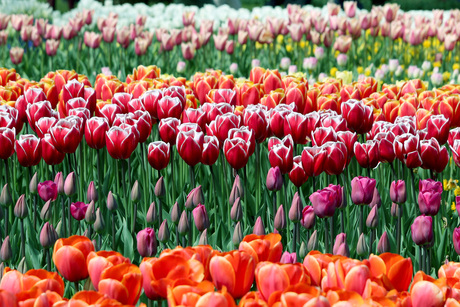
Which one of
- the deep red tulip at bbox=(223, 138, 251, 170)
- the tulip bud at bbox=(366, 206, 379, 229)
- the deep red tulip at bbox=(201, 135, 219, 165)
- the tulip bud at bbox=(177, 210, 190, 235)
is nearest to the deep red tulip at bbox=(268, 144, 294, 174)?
the deep red tulip at bbox=(223, 138, 251, 170)

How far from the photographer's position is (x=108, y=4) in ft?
47.3

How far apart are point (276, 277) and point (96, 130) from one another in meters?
1.83

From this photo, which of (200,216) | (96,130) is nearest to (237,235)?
(200,216)

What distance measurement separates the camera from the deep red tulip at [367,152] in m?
2.94

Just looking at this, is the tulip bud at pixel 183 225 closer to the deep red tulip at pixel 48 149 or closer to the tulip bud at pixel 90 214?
the tulip bud at pixel 90 214

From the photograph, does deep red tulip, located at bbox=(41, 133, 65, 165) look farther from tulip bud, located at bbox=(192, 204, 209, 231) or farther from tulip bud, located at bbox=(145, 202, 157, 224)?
tulip bud, located at bbox=(192, 204, 209, 231)

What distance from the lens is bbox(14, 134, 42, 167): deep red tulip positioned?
298 centimetres

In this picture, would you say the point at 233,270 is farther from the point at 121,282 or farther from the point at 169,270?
the point at 121,282

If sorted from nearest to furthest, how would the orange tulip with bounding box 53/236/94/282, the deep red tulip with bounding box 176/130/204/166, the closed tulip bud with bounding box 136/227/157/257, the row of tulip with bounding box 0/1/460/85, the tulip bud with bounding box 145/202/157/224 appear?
the orange tulip with bounding box 53/236/94/282
the closed tulip bud with bounding box 136/227/157/257
the tulip bud with bounding box 145/202/157/224
the deep red tulip with bounding box 176/130/204/166
the row of tulip with bounding box 0/1/460/85

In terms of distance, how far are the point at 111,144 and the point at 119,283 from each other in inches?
61.1

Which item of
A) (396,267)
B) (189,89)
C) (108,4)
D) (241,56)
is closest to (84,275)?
(396,267)

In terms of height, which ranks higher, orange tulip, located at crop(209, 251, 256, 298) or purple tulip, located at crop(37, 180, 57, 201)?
orange tulip, located at crop(209, 251, 256, 298)

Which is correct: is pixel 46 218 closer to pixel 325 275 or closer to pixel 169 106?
pixel 169 106

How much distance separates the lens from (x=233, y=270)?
1646 mm
